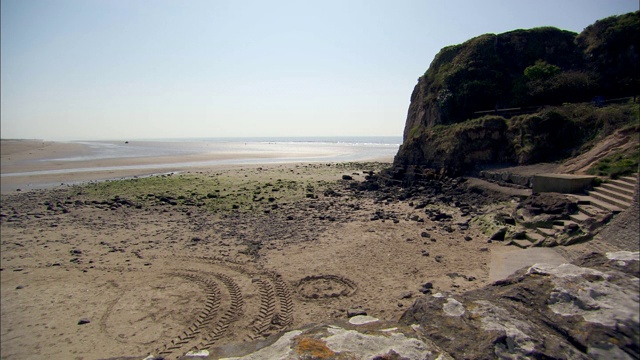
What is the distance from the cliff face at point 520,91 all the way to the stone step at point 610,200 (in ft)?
22.8

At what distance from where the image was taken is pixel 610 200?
1112 cm

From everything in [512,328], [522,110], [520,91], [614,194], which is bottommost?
[512,328]

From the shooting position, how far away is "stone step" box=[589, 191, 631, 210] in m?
10.3

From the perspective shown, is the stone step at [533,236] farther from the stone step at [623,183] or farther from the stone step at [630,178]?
the stone step at [630,178]

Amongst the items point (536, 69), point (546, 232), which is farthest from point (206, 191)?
point (536, 69)

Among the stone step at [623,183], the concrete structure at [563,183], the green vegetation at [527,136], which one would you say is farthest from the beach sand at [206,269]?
the green vegetation at [527,136]

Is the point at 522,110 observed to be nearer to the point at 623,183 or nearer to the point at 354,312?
the point at 623,183

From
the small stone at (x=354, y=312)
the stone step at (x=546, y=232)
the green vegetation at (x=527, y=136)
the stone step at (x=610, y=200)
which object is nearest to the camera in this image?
the small stone at (x=354, y=312)

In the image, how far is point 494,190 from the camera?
59.1 feet

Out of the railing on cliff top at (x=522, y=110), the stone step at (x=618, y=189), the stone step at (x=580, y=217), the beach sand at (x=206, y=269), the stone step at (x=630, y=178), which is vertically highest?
the railing on cliff top at (x=522, y=110)

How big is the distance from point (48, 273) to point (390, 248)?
10843mm

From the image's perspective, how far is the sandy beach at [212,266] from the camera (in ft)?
25.8

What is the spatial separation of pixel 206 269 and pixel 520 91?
23496mm

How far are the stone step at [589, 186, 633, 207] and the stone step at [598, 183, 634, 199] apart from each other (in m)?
0.07
